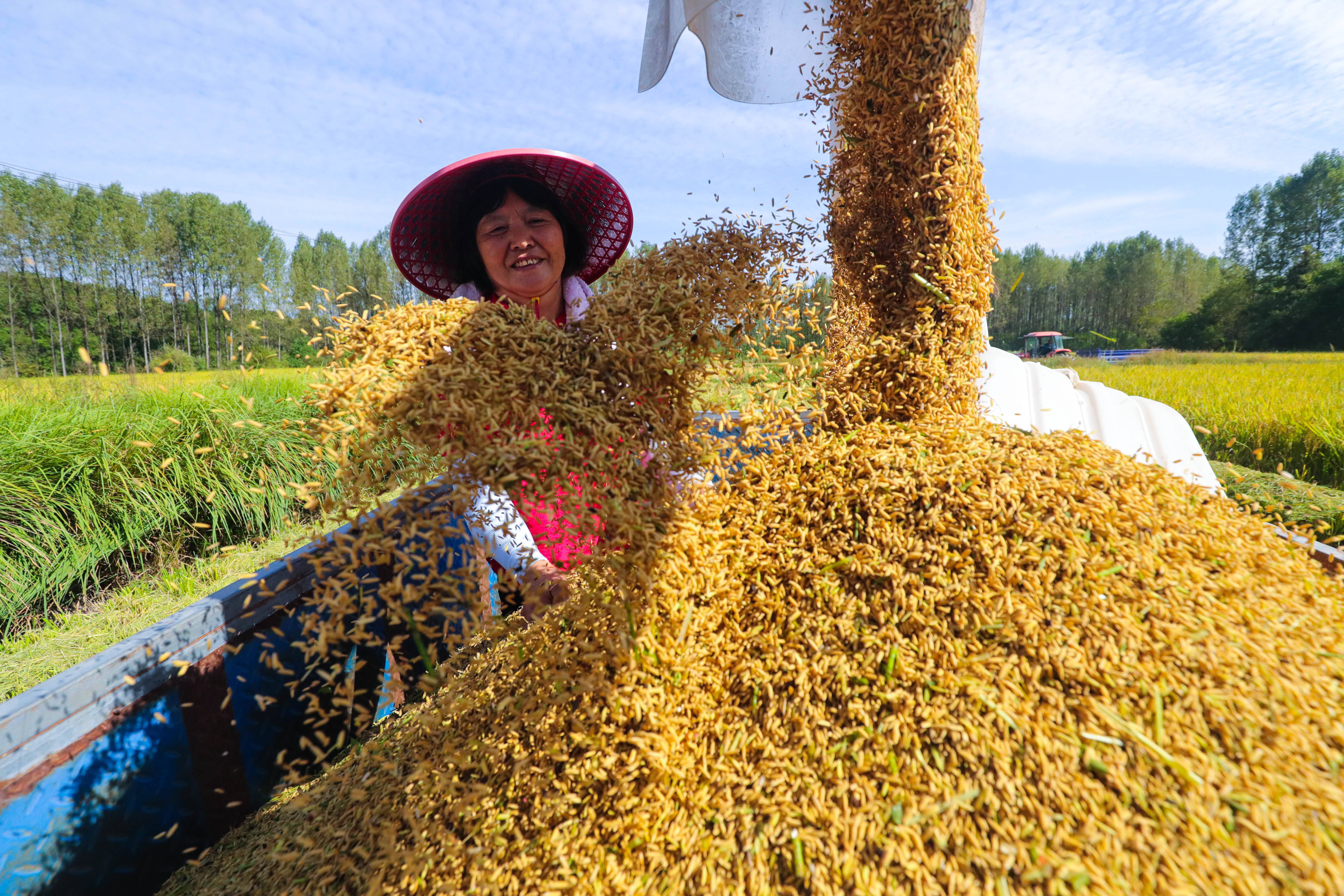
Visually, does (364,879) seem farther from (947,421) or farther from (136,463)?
(136,463)

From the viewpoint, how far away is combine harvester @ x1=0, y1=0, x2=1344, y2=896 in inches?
49.1

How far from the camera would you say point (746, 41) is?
1.99 m

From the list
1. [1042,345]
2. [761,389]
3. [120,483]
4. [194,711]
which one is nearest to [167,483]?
[120,483]

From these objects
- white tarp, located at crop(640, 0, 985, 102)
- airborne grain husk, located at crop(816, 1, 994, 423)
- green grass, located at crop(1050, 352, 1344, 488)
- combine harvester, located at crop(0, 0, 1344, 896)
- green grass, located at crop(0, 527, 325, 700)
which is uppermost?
white tarp, located at crop(640, 0, 985, 102)

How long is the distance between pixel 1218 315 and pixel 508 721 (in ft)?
156

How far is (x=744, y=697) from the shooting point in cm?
113

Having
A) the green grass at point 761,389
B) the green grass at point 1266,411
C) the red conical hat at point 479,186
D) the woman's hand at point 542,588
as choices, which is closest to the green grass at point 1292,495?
the green grass at point 1266,411

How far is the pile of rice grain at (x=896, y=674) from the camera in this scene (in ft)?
2.80

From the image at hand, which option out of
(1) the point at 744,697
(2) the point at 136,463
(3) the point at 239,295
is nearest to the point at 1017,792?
(1) the point at 744,697

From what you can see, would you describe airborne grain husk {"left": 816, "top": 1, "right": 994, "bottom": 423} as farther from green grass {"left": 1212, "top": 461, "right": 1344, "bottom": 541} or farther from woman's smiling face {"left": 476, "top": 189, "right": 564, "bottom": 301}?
green grass {"left": 1212, "top": 461, "right": 1344, "bottom": 541}

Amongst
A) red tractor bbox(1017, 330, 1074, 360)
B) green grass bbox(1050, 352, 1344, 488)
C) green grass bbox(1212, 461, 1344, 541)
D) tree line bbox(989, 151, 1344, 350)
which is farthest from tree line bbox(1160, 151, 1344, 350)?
green grass bbox(1212, 461, 1344, 541)

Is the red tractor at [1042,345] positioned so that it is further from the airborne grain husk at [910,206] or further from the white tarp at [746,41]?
the airborne grain husk at [910,206]

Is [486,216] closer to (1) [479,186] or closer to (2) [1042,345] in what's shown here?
(1) [479,186]

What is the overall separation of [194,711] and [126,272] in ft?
139
